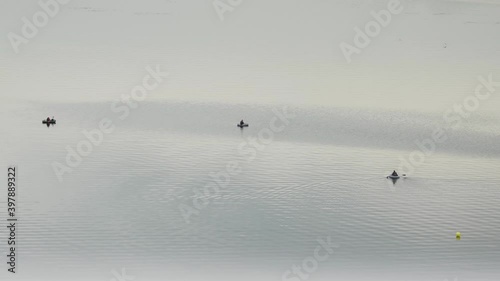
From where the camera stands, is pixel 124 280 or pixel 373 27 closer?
pixel 124 280

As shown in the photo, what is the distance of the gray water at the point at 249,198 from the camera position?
10.7 metres

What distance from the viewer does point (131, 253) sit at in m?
10.8

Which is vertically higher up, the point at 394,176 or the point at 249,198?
the point at 394,176

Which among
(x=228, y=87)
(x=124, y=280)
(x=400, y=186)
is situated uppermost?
(x=228, y=87)

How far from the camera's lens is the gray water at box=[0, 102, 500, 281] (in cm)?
1070

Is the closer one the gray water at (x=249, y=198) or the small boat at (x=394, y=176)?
the gray water at (x=249, y=198)

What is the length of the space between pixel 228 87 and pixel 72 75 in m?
3.53

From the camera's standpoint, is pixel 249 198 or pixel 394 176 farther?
pixel 394 176

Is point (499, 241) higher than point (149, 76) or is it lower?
lower

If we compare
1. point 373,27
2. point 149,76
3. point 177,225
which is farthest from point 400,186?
point 373,27

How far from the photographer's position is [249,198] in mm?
12859

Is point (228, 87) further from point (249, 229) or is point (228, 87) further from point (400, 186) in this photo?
point (249, 229)

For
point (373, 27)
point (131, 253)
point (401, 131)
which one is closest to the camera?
point (131, 253)

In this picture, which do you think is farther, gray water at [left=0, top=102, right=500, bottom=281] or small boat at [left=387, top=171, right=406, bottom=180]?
small boat at [left=387, top=171, right=406, bottom=180]
